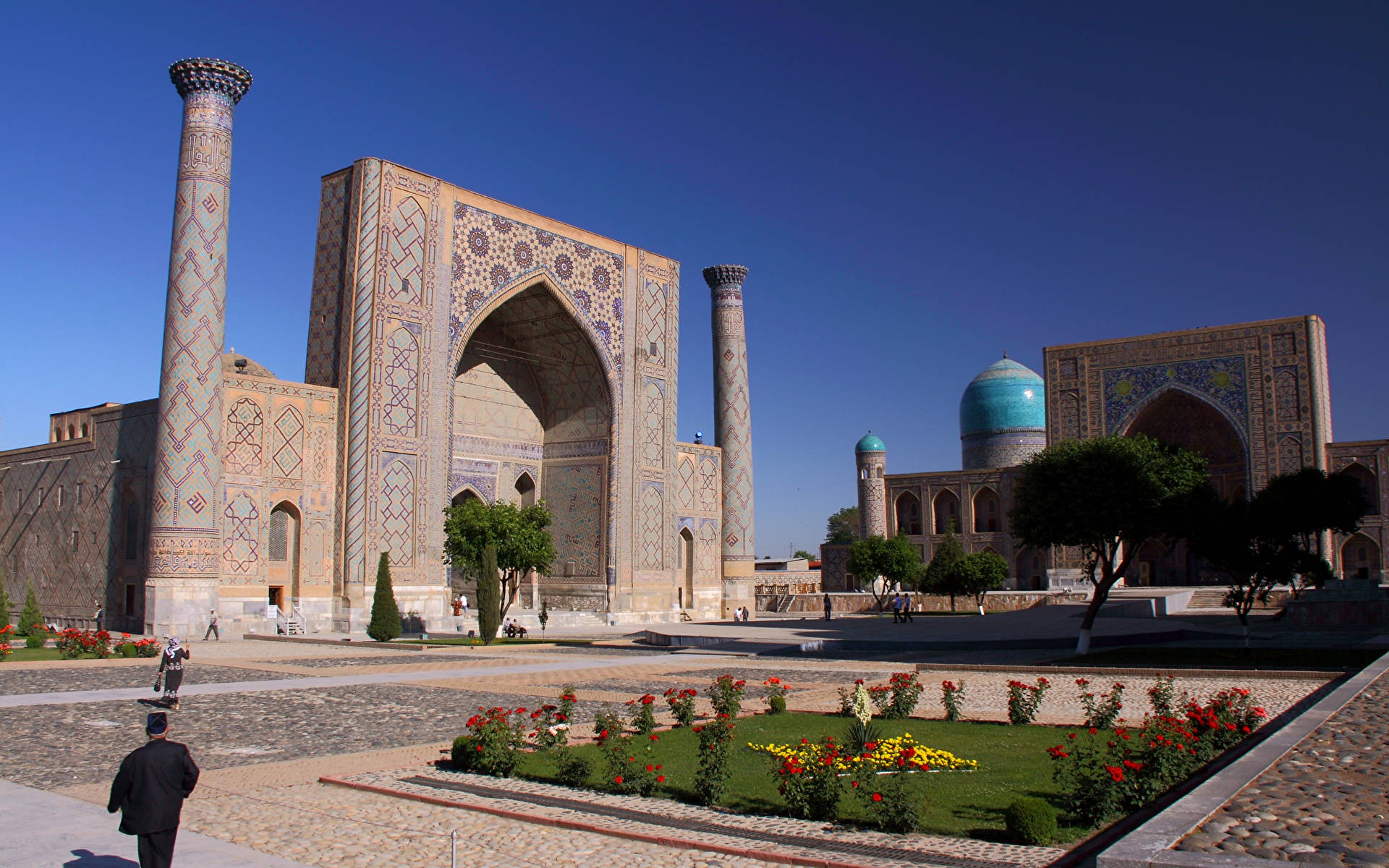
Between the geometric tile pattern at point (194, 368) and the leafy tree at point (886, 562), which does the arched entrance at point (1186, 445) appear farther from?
the geometric tile pattern at point (194, 368)

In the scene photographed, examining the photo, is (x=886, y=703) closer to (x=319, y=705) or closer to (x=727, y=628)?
(x=319, y=705)

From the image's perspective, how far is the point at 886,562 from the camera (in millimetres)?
35812

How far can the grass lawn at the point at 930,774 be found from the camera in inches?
210

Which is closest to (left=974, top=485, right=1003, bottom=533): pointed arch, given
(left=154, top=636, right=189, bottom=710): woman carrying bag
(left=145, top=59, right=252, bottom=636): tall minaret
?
(left=145, top=59, right=252, bottom=636): tall minaret

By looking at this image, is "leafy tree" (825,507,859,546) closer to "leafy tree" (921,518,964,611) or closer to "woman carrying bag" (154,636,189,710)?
"leafy tree" (921,518,964,611)

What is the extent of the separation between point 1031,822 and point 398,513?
19.4m

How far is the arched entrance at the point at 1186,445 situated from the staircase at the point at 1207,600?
5.91 m

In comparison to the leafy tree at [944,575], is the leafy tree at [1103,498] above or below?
above

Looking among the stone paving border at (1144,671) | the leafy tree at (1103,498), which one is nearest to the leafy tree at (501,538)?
the leafy tree at (1103,498)

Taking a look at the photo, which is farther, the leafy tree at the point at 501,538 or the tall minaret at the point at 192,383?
the leafy tree at the point at 501,538

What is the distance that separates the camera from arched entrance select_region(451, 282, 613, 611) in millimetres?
27703

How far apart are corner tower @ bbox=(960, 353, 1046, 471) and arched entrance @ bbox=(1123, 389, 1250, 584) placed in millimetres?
8487

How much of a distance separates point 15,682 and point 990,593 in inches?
1228

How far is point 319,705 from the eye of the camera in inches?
401
